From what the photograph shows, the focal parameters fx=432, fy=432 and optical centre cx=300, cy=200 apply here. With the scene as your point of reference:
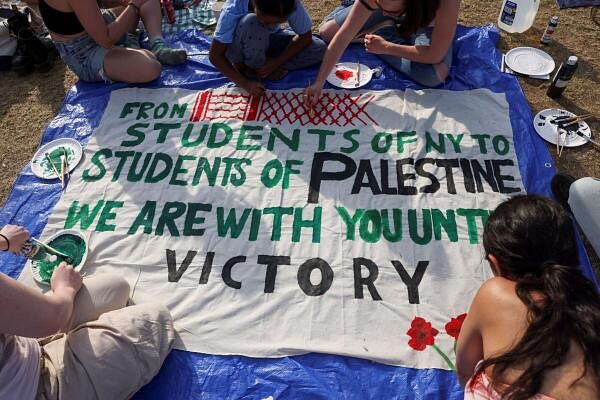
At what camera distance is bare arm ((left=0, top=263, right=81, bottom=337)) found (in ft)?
4.33

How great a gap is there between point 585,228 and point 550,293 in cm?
117

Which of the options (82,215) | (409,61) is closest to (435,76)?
(409,61)

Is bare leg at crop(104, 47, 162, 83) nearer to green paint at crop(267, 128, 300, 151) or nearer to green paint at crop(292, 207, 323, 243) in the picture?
green paint at crop(267, 128, 300, 151)

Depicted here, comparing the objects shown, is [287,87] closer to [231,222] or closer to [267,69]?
[267,69]

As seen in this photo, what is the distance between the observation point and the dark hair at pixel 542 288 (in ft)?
3.73

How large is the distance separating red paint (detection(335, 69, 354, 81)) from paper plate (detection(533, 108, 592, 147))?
1.23 meters

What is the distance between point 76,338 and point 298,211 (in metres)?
1.20

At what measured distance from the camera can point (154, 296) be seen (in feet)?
6.89

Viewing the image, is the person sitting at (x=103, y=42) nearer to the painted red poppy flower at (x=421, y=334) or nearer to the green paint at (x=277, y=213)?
the green paint at (x=277, y=213)

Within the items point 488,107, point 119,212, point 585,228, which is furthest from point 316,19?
point 585,228

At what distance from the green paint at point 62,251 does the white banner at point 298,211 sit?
0.07m

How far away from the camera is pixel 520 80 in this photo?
3070 millimetres

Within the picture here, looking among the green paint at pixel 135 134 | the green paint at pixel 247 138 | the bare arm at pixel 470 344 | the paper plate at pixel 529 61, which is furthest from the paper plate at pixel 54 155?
the paper plate at pixel 529 61

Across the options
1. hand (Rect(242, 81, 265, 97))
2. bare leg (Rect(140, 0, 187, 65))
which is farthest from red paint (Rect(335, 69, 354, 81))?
bare leg (Rect(140, 0, 187, 65))
